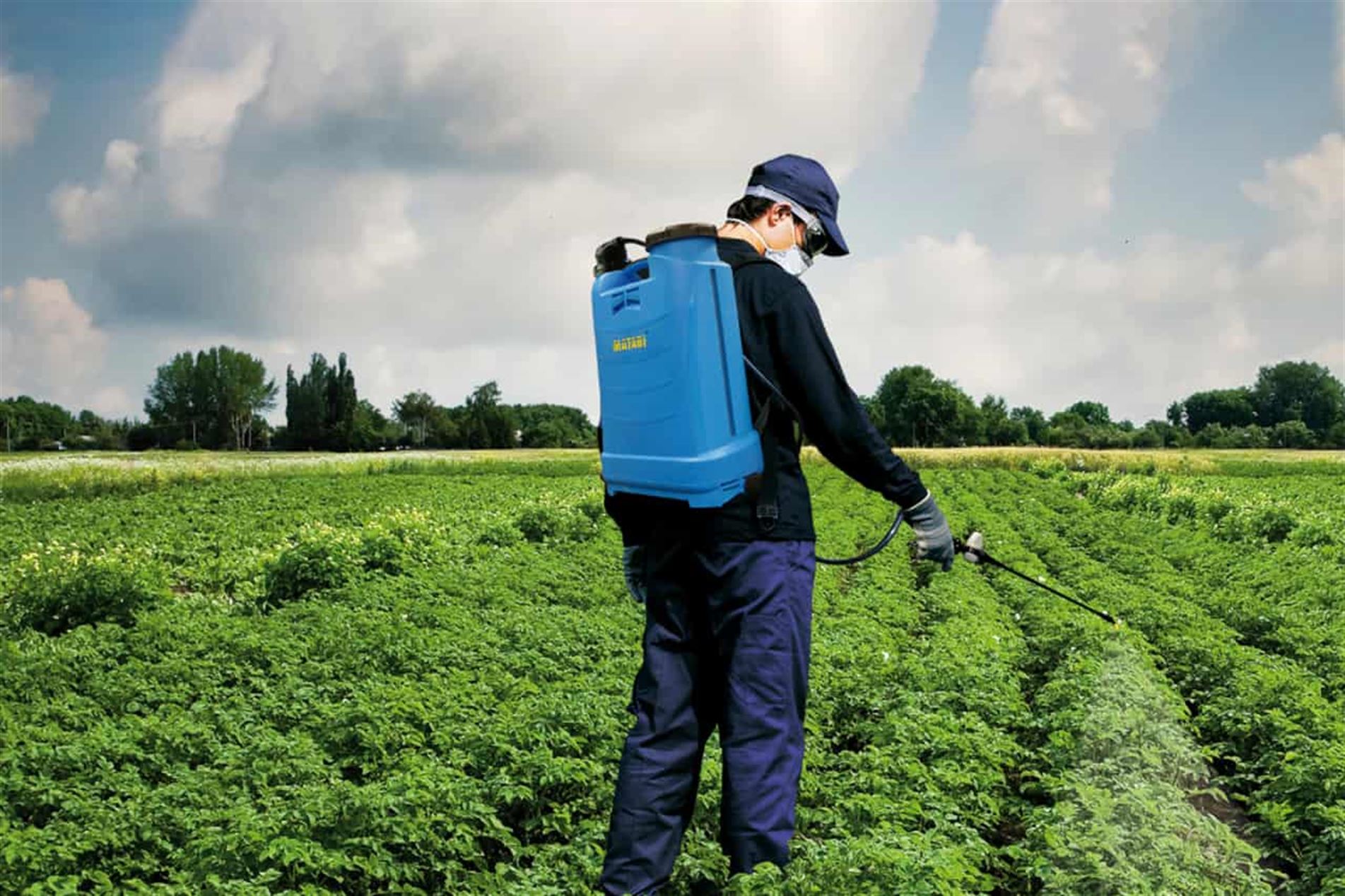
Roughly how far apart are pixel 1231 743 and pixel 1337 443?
79.3m

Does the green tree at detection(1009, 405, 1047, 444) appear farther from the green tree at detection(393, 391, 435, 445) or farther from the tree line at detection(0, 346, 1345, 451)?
the green tree at detection(393, 391, 435, 445)

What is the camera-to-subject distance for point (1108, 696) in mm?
6754

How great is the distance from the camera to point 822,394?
358cm

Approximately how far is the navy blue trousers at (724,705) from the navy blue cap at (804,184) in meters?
→ 1.21

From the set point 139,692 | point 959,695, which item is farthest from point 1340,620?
A: point 139,692

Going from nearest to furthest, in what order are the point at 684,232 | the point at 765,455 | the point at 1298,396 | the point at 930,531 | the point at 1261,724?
the point at 684,232 < the point at 765,455 < the point at 930,531 < the point at 1261,724 < the point at 1298,396

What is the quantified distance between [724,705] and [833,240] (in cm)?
174

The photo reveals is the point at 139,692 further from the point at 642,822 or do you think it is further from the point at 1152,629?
the point at 1152,629

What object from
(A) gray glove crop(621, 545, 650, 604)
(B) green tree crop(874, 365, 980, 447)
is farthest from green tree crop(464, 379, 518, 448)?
(A) gray glove crop(621, 545, 650, 604)

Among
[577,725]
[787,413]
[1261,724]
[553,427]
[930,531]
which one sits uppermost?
[553,427]

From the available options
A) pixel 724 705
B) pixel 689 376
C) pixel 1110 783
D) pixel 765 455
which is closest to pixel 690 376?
pixel 689 376

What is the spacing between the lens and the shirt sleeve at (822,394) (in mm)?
3559

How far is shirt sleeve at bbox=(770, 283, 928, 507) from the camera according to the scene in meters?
3.56

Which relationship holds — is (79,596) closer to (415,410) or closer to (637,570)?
(637,570)
